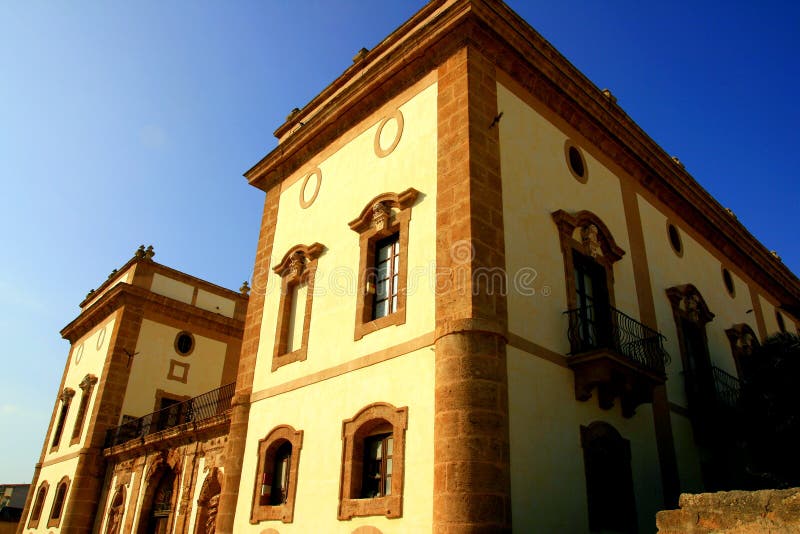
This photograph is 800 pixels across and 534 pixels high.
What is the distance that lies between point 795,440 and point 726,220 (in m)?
7.70

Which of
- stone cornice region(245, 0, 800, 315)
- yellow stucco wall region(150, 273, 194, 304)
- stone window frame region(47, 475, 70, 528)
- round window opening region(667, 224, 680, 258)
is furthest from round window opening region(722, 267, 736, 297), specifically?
stone window frame region(47, 475, 70, 528)

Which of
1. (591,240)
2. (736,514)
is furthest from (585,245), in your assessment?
(736,514)

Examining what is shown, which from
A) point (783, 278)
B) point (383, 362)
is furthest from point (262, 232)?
point (783, 278)

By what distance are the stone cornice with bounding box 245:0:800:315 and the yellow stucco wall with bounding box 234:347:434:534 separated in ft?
18.1

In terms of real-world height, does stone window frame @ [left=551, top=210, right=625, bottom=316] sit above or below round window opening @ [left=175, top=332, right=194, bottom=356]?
below

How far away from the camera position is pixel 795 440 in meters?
11.2

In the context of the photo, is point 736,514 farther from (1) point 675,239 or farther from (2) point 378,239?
(1) point 675,239

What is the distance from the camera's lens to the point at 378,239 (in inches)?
445

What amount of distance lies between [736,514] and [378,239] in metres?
7.19

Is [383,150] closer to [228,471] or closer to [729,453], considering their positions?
[228,471]

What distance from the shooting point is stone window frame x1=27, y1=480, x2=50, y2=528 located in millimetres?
21891

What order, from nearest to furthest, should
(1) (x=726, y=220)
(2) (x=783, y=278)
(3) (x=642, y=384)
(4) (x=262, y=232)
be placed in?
(3) (x=642, y=384) → (4) (x=262, y=232) → (1) (x=726, y=220) → (2) (x=783, y=278)

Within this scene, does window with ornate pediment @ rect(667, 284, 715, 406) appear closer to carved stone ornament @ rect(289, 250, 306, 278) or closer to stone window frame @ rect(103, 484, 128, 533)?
carved stone ornament @ rect(289, 250, 306, 278)

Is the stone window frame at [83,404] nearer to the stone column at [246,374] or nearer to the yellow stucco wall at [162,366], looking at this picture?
the yellow stucco wall at [162,366]
